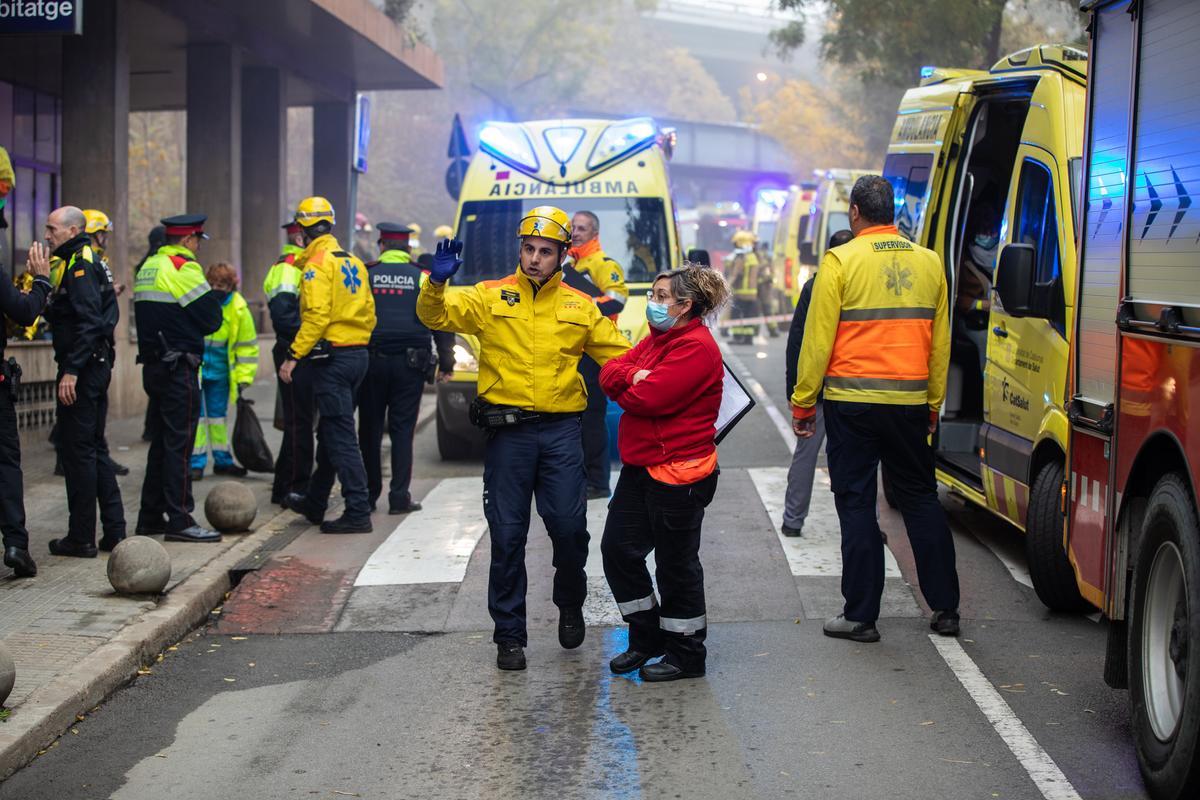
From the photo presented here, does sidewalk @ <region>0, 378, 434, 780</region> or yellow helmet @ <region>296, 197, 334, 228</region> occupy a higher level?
yellow helmet @ <region>296, 197, 334, 228</region>

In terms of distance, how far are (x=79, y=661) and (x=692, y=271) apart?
3.02 m

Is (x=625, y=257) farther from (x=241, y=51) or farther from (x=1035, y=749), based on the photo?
(x=241, y=51)

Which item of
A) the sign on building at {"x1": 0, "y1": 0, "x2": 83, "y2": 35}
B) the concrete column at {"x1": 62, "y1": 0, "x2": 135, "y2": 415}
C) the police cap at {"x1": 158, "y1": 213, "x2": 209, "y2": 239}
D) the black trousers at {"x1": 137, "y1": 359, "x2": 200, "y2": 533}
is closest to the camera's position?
the black trousers at {"x1": 137, "y1": 359, "x2": 200, "y2": 533}

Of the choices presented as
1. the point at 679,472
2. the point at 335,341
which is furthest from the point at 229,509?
the point at 679,472

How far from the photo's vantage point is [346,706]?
6.09 metres

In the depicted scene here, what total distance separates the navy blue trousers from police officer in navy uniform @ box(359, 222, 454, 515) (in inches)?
148

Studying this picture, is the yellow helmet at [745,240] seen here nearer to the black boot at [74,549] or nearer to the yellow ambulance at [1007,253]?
the yellow ambulance at [1007,253]

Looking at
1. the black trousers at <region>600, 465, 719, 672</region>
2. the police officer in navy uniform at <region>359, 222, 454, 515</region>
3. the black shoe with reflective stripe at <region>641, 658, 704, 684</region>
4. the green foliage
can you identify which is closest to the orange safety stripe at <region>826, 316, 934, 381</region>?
the black trousers at <region>600, 465, 719, 672</region>

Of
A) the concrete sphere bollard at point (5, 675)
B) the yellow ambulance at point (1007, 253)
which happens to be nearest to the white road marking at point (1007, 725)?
the yellow ambulance at point (1007, 253)

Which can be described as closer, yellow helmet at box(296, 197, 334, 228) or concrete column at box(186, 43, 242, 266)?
yellow helmet at box(296, 197, 334, 228)

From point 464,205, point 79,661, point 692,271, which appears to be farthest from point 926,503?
point 464,205

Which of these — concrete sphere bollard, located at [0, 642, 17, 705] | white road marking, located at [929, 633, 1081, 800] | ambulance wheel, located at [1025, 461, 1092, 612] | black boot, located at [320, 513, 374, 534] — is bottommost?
black boot, located at [320, 513, 374, 534]

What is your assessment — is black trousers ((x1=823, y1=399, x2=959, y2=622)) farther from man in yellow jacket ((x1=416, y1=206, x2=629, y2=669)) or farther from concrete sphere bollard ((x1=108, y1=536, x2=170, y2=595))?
concrete sphere bollard ((x1=108, y1=536, x2=170, y2=595))

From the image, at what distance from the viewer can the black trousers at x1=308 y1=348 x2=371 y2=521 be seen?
9.73 meters
